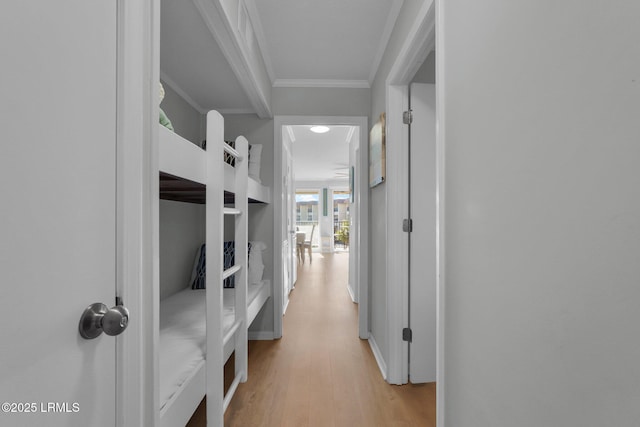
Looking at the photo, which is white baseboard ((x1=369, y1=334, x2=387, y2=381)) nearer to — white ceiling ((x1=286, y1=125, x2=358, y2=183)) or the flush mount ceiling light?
white ceiling ((x1=286, y1=125, x2=358, y2=183))

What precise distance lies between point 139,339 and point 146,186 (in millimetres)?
394

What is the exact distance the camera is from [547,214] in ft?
2.07

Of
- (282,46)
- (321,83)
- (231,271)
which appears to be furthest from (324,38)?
(231,271)

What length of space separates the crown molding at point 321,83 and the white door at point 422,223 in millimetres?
908

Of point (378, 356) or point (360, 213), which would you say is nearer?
point (378, 356)

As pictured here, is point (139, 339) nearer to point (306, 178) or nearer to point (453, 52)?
point (453, 52)

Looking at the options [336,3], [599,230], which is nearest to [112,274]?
[599,230]

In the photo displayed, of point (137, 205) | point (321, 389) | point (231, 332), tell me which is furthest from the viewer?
point (321, 389)

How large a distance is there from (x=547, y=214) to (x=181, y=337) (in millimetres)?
1478

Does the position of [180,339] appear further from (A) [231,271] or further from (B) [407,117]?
(B) [407,117]

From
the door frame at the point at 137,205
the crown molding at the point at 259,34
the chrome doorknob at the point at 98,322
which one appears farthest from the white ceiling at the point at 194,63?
the chrome doorknob at the point at 98,322

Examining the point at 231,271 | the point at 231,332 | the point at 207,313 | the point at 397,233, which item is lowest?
the point at 231,332

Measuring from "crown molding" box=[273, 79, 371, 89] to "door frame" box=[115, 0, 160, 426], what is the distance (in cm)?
206

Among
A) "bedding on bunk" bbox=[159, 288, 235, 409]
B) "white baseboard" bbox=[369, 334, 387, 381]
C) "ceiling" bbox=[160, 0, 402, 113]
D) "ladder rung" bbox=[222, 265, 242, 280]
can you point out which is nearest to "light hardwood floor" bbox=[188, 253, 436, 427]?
"white baseboard" bbox=[369, 334, 387, 381]
